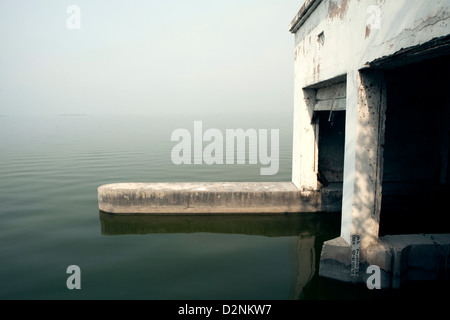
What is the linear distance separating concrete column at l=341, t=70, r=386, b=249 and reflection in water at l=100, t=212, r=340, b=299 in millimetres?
2342

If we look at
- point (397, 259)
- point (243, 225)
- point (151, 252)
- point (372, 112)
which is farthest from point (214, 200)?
point (372, 112)

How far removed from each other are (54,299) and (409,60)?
261 inches

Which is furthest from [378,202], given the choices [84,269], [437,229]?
[84,269]

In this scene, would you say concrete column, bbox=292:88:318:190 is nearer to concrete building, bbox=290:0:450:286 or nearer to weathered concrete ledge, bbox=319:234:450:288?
concrete building, bbox=290:0:450:286

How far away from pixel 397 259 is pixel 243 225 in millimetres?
3910

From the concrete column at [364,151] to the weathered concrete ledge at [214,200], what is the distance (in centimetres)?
329

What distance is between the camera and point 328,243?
5.36 m

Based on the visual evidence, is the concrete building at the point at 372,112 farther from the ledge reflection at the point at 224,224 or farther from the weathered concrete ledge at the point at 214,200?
the ledge reflection at the point at 224,224

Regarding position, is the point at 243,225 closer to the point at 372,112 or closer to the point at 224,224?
the point at 224,224

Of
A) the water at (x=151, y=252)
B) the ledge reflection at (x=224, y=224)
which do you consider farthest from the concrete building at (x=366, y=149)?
the water at (x=151, y=252)

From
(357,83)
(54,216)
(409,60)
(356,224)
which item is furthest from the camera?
(54,216)

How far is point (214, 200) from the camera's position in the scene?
331 inches
